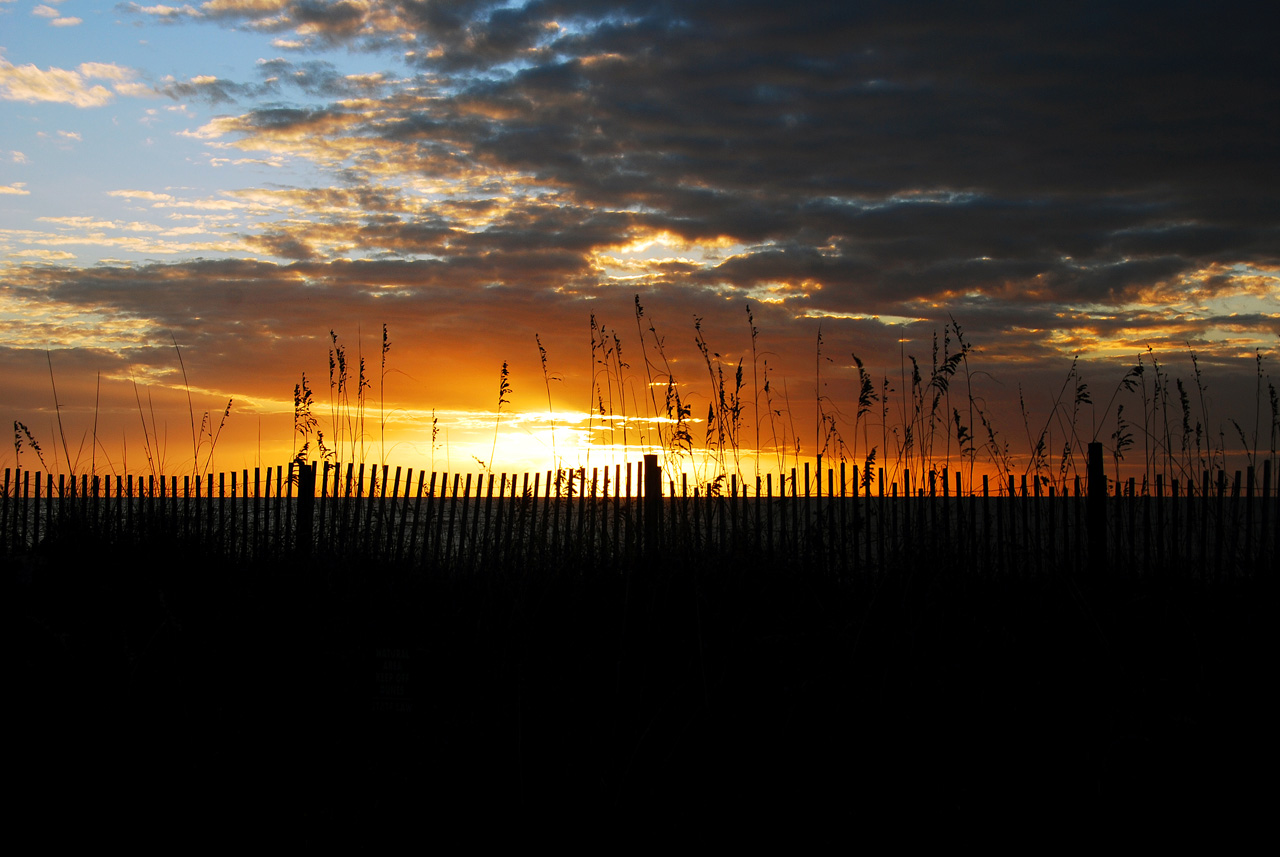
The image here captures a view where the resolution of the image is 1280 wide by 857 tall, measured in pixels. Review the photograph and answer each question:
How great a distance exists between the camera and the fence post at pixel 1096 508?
19.9 ft

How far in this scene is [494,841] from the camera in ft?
6.94

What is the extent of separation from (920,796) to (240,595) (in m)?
3.28

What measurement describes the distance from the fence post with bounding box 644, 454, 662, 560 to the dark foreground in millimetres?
1396

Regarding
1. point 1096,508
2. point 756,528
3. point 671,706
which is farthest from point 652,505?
point 1096,508

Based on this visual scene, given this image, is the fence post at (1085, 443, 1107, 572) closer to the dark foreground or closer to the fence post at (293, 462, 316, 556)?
the dark foreground

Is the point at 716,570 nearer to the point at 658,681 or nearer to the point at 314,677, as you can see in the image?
the point at 658,681

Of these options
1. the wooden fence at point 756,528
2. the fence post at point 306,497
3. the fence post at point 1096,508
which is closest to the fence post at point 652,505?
the wooden fence at point 756,528

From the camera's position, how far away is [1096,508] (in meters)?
6.39

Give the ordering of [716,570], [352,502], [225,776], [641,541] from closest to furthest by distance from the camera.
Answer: [225,776] < [716,570] < [641,541] < [352,502]

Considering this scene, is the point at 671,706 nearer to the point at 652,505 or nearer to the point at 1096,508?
the point at 652,505

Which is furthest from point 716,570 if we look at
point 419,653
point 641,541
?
point 419,653

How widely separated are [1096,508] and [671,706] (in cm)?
514

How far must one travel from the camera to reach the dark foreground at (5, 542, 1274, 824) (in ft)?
7.61

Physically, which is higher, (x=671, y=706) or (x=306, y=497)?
(x=306, y=497)
